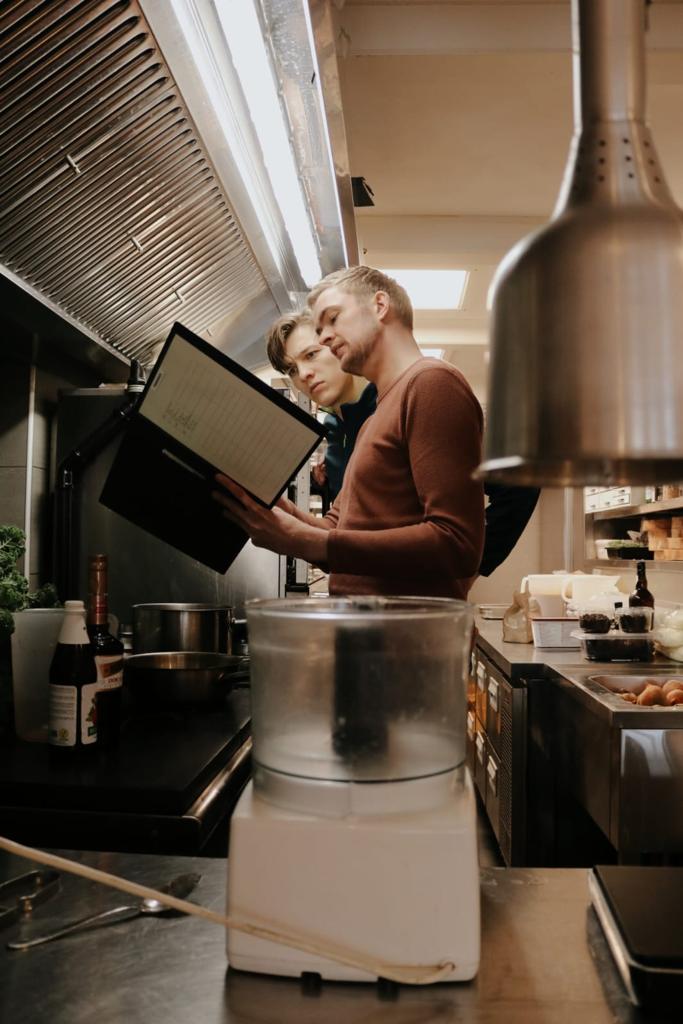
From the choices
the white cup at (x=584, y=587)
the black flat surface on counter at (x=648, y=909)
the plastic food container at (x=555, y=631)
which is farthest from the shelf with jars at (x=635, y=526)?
the black flat surface on counter at (x=648, y=909)

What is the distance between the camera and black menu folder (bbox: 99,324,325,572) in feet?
5.11

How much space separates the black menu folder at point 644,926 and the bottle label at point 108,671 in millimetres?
887

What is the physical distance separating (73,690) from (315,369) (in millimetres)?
1562

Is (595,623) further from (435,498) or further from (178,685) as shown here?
(178,685)

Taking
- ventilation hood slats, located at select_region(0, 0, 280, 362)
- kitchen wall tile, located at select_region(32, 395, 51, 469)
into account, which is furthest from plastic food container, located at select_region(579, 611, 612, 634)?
kitchen wall tile, located at select_region(32, 395, 51, 469)

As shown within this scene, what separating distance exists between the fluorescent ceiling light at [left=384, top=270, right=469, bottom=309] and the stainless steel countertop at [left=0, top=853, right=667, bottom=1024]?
4237 mm

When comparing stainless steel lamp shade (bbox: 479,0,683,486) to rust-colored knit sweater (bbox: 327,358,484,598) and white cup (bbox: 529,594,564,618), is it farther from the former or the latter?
white cup (bbox: 529,594,564,618)

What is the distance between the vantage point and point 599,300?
54 centimetres

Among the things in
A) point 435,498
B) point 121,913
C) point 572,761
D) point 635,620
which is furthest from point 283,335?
point 121,913

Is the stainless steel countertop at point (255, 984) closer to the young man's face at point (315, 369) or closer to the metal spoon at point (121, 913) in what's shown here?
the metal spoon at point (121, 913)

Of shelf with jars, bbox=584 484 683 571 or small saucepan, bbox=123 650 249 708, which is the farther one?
shelf with jars, bbox=584 484 683 571

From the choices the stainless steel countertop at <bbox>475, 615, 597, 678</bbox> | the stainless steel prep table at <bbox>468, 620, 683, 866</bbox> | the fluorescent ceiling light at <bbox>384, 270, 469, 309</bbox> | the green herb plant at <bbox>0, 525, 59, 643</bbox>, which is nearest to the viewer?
the green herb plant at <bbox>0, 525, 59, 643</bbox>

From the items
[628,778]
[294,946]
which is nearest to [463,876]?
[294,946]

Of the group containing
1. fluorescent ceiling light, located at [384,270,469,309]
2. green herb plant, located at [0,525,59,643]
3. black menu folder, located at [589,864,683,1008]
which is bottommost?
black menu folder, located at [589,864,683,1008]
